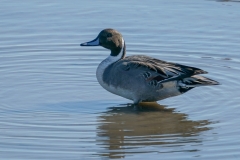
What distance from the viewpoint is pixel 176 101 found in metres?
9.90

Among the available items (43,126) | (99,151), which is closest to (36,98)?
(43,126)

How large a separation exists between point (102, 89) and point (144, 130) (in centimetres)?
193

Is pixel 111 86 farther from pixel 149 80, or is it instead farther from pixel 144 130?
pixel 144 130

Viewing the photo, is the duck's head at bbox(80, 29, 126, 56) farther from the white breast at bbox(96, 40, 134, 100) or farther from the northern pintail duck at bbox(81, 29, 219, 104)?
the northern pintail duck at bbox(81, 29, 219, 104)

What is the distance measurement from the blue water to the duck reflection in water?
12 mm

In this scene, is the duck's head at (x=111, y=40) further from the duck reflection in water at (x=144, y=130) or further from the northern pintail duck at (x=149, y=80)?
the duck reflection in water at (x=144, y=130)

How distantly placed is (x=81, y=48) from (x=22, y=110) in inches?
124

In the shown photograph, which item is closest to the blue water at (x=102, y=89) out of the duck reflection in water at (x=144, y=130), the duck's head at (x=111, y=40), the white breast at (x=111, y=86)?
the duck reflection in water at (x=144, y=130)

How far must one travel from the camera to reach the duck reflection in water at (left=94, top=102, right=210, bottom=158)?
7.83 meters

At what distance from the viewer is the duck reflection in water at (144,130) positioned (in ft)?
Result: 25.7

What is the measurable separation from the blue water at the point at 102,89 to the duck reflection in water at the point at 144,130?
1 cm

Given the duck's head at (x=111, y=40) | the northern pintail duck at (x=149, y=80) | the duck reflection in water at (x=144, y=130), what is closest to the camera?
the duck reflection in water at (x=144, y=130)

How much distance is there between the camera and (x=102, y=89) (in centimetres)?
1040

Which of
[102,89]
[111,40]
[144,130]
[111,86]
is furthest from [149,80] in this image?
[144,130]
